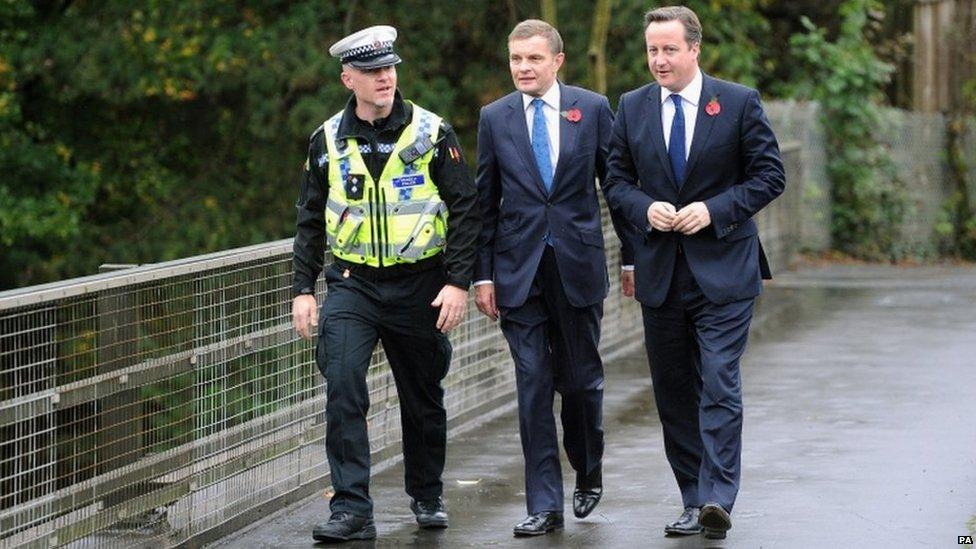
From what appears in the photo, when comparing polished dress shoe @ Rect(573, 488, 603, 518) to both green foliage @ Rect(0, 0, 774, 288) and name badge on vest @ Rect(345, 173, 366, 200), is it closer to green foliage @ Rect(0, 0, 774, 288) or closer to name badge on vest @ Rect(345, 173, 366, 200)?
name badge on vest @ Rect(345, 173, 366, 200)

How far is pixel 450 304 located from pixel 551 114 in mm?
876

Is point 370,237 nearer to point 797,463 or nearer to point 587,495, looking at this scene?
point 587,495

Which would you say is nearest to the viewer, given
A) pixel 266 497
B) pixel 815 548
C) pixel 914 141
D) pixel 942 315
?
pixel 815 548

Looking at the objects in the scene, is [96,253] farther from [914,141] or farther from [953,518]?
[953,518]

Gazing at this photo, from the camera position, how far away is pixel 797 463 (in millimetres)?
9516

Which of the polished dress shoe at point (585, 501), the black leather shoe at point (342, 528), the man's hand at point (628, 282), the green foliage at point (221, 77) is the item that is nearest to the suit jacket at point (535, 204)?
the man's hand at point (628, 282)

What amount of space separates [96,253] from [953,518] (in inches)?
803

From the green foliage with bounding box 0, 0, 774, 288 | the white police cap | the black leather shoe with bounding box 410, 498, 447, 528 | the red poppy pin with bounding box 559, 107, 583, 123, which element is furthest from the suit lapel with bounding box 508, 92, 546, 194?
the green foliage with bounding box 0, 0, 774, 288

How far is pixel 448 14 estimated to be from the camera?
86.0 ft

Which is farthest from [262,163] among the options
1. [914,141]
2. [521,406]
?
[521,406]

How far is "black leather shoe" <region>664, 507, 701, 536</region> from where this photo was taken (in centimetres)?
784

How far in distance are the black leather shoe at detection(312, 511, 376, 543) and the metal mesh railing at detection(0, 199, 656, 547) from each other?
0.49m

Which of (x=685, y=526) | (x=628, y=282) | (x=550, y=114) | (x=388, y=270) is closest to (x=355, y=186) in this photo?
(x=388, y=270)

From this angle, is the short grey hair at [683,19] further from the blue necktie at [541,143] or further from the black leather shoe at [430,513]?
the black leather shoe at [430,513]
